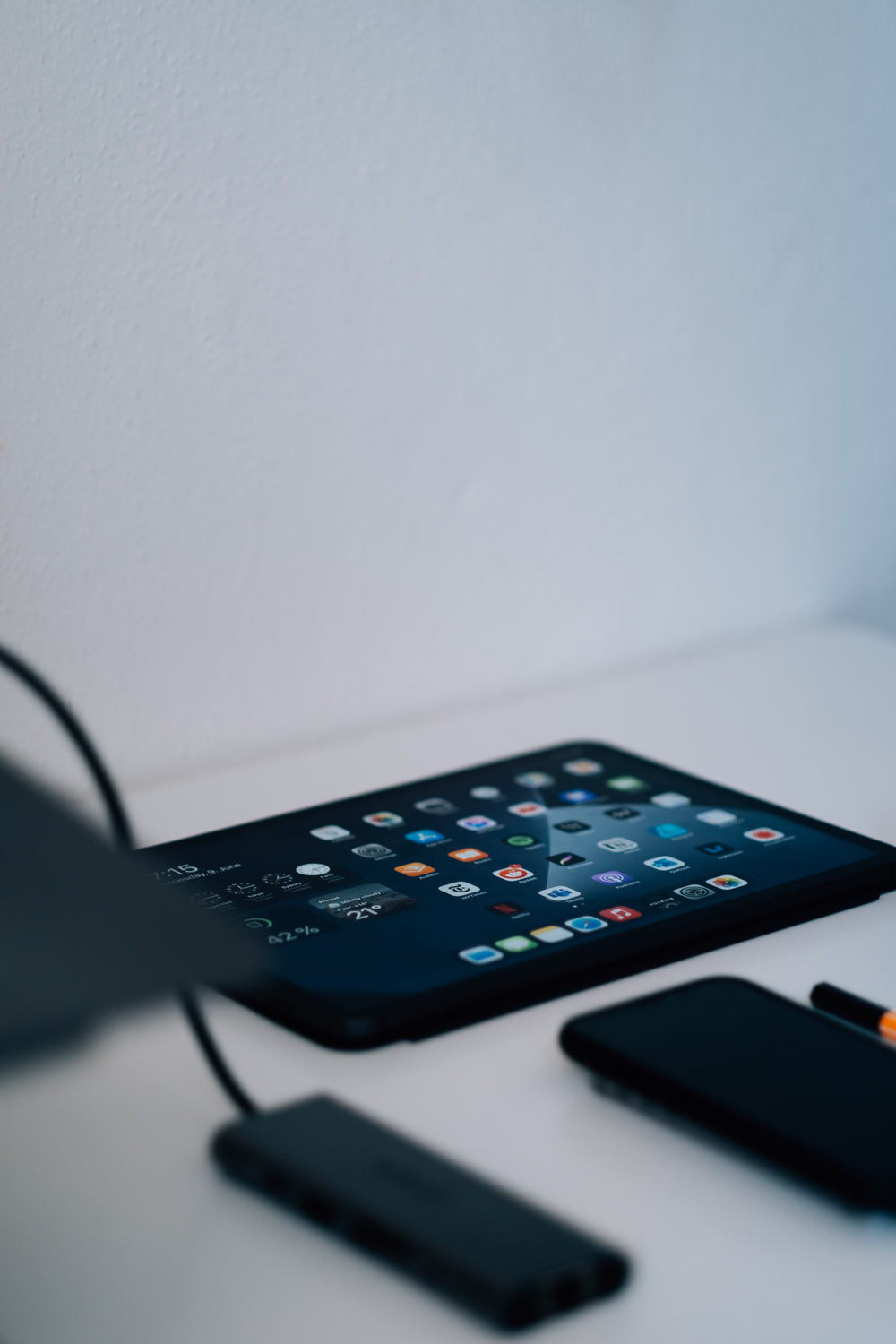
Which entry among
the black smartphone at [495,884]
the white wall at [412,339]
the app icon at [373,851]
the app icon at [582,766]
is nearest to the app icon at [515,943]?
the black smartphone at [495,884]

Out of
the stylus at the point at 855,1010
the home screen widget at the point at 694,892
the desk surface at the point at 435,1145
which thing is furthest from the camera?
the home screen widget at the point at 694,892

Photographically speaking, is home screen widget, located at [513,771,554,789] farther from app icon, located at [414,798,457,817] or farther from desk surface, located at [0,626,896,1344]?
desk surface, located at [0,626,896,1344]

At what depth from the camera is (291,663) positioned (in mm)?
869

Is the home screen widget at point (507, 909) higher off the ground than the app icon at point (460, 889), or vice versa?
the home screen widget at point (507, 909)

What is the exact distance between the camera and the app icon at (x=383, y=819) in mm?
702

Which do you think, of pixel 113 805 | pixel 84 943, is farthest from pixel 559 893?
pixel 84 943

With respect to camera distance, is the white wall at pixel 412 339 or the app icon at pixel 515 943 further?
the white wall at pixel 412 339

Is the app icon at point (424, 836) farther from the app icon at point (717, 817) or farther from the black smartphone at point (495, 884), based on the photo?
the app icon at point (717, 817)

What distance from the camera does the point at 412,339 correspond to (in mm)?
862

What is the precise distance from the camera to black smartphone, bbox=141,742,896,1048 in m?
0.54

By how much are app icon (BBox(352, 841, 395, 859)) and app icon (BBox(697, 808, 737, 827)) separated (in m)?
0.16

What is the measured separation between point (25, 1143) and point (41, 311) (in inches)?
17.2

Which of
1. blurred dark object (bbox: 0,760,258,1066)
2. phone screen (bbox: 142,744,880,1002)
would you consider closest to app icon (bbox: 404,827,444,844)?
phone screen (bbox: 142,744,880,1002)

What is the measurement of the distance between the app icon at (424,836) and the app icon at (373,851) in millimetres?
16
